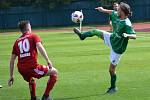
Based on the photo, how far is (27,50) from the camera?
10.0 meters

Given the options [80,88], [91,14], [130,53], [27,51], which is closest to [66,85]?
[80,88]

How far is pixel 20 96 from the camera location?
11781mm

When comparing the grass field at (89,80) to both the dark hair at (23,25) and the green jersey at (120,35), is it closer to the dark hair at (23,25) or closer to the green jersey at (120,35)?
the green jersey at (120,35)

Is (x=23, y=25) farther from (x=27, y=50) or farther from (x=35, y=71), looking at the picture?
(x=35, y=71)

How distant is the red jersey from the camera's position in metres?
10.0

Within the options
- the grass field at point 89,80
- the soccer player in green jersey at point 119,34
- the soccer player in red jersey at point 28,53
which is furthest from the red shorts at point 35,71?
the soccer player in green jersey at point 119,34

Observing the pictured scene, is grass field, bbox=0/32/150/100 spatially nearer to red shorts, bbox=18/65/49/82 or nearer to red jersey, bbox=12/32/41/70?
red shorts, bbox=18/65/49/82

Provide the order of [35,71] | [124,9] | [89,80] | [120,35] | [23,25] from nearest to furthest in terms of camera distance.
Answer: [23,25]
[35,71]
[124,9]
[120,35]
[89,80]

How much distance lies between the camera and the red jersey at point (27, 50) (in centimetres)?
1002

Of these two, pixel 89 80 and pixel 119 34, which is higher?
pixel 119 34

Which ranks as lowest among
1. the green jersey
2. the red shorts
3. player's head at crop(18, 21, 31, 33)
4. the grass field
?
the grass field

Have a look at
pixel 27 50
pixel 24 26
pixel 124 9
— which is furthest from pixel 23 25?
pixel 124 9

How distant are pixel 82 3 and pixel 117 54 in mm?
48445

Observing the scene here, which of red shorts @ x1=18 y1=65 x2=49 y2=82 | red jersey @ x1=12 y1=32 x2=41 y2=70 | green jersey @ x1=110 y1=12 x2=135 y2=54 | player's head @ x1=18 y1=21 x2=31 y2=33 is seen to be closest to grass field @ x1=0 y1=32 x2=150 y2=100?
green jersey @ x1=110 y1=12 x2=135 y2=54
